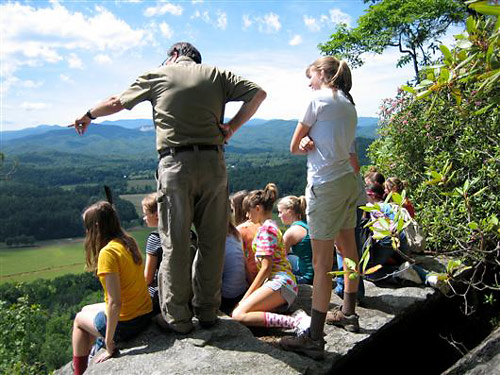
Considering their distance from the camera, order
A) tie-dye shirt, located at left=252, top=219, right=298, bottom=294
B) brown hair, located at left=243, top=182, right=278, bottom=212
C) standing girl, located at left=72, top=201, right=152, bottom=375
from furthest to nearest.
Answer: brown hair, located at left=243, top=182, right=278, bottom=212 → tie-dye shirt, located at left=252, top=219, right=298, bottom=294 → standing girl, located at left=72, top=201, right=152, bottom=375

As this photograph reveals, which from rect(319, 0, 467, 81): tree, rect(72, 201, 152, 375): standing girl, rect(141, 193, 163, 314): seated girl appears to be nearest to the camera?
rect(72, 201, 152, 375): standing girl

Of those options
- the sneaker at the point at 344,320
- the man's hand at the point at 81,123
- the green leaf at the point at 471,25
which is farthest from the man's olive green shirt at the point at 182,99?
the green leaf at the point at 471,25

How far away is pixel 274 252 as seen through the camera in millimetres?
3848

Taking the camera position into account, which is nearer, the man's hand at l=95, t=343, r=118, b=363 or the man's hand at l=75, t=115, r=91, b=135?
the man's hand at l=95, t=343, r=118, b=363

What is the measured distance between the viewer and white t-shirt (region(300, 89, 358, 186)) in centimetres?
297

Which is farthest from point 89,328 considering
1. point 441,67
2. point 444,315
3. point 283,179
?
point 283,179

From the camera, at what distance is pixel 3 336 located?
42.3ft

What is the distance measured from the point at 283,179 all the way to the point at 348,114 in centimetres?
6486

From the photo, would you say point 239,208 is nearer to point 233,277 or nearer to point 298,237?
point 298,237

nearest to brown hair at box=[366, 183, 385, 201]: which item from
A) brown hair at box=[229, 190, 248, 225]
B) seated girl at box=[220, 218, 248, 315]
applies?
brown hair at box=[229, 190, 248, 225]

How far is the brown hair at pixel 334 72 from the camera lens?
3.07m

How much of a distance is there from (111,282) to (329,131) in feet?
5.85

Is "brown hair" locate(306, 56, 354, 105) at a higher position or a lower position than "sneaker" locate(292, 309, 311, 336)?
higher

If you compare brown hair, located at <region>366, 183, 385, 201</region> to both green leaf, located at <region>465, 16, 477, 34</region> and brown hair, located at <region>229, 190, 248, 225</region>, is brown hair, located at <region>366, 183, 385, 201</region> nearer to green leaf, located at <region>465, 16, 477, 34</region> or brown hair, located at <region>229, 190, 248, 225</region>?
brown hair, located at <region>229, 190, 248, 225</region>
